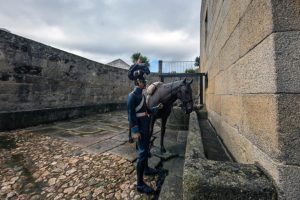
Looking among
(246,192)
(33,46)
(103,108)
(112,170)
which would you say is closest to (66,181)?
(112,170)

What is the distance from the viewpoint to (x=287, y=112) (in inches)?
36.6

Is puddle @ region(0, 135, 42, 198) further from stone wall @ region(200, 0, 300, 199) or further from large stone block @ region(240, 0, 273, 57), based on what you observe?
large stone block @ region(240, 0, 273, 57)

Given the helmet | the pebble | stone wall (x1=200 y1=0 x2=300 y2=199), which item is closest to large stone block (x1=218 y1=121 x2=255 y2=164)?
stone wall (x1=200 y1=0 x2=300 y2=199)

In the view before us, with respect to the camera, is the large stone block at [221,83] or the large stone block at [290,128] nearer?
the large stone block at [290,128]

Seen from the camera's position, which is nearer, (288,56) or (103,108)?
(288,56)

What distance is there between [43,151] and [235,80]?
150 inches

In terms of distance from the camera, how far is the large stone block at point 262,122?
980mm

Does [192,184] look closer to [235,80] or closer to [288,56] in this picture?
[288,56]

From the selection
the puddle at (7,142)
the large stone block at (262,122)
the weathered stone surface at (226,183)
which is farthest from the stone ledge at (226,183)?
the puddle at (7,142)

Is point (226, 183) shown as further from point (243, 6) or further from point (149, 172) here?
point (149, 172)

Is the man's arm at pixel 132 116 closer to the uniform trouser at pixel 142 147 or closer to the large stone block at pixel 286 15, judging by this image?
the uniform trouser at pixel 142 147

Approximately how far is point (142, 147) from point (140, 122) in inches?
13.9

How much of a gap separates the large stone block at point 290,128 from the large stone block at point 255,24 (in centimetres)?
46

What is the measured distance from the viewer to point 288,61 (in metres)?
0.94
